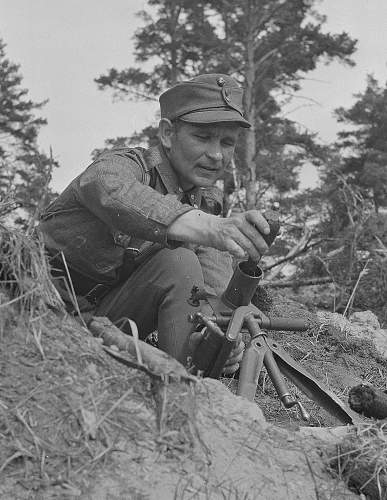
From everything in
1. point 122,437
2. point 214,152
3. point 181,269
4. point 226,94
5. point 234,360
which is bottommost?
point 234,360

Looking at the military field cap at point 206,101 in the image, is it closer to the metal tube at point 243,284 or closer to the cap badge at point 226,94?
the cap badge at point 226,94

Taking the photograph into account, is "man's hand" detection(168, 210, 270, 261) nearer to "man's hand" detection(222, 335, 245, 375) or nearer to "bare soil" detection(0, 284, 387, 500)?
"bare soil" detection(0, 284, 387, 500)

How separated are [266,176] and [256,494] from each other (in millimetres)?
21345

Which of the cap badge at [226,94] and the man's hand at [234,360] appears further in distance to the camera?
the cap badge at [226,94]

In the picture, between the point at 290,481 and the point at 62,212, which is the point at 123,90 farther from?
the point at 290,481

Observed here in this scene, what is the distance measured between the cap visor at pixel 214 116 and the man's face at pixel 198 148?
0.15ft

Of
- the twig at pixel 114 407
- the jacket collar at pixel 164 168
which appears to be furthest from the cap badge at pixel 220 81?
the twig at pixel 114 407

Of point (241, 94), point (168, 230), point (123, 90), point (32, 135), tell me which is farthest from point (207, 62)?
point (168, 230)

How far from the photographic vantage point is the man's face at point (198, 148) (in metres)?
4.29

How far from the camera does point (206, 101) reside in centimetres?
426

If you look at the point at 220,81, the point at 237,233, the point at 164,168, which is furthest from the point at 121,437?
the point at 220,81

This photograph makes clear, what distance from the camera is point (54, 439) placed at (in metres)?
2.19

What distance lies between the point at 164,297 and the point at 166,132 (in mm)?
932

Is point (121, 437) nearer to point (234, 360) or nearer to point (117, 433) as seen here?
point (117, 433)
